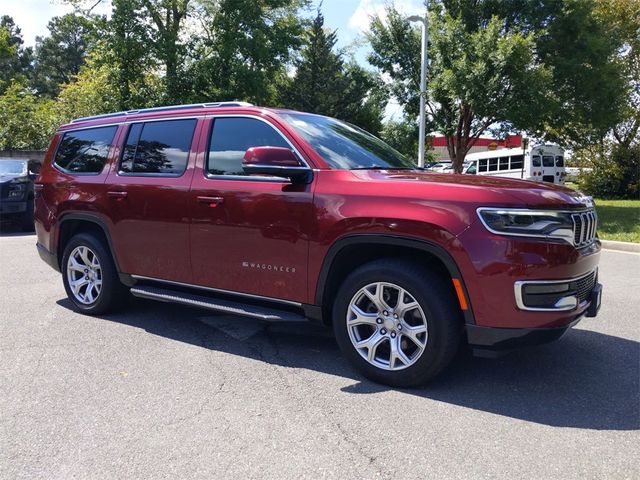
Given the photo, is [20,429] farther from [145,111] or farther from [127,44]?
[127,44]

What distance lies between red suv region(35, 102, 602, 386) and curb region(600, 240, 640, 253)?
738 centimetres

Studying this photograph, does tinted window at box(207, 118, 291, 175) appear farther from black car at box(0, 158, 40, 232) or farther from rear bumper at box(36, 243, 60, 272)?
black car at box(0, 158, 40, 232)

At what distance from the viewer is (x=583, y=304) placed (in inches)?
138

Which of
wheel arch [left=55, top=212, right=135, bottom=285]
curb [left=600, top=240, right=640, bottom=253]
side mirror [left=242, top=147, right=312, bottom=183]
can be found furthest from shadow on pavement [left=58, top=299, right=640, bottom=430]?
curb [left=600, top=240, right=640, bottom=253]

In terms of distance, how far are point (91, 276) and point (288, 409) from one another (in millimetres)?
2996

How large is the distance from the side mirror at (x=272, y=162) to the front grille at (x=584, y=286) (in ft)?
6.27

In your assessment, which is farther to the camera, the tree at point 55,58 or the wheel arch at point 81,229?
the tree at point 55,58

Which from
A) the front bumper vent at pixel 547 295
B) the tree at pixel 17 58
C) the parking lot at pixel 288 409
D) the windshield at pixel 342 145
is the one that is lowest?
the parking lot at pixel 288 409

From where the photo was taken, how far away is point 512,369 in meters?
4.03

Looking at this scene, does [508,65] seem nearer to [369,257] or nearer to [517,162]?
[369,257]

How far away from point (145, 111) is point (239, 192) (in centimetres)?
170

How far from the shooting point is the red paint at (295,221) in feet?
10.8

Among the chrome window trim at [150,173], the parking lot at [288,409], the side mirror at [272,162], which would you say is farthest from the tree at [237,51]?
the side mirror at [272,162]

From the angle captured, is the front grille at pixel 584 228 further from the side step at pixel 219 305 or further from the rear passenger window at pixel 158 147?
the rear passenger window at pixel 158 147
